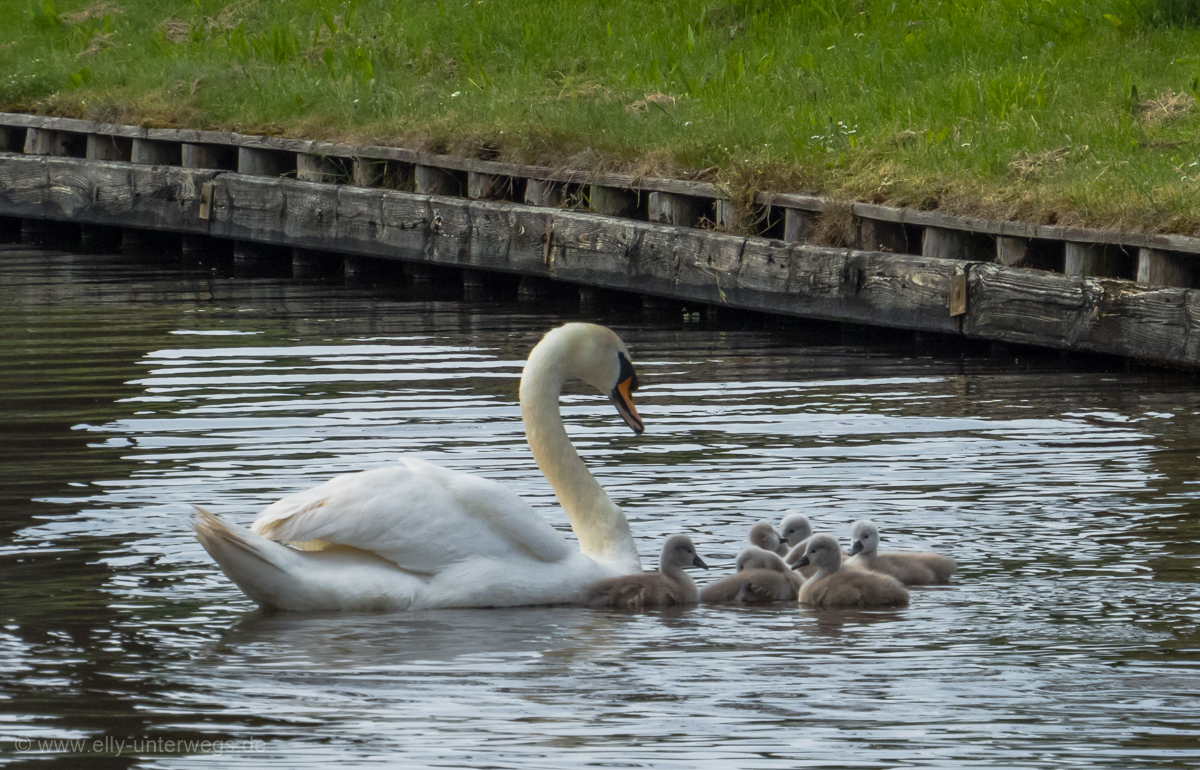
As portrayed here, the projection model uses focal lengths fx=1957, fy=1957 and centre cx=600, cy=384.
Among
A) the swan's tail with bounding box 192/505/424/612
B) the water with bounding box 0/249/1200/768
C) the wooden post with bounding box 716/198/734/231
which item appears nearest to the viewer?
the water with bounding box 0/249/1200/768

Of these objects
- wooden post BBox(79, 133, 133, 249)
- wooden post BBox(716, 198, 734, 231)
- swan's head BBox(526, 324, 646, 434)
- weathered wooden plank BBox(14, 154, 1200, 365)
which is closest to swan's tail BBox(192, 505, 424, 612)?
swan's head BBox(526, 324, 646, 434)

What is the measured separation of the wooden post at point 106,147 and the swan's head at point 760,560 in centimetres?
1453

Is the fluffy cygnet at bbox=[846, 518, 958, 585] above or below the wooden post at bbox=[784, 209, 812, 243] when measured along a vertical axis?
below

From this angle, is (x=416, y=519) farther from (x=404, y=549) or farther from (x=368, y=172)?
(x=368, y=172)

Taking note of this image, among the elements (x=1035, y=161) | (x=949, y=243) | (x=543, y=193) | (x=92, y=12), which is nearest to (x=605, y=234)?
(x=543, y=193)

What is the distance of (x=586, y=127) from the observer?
16156 mm

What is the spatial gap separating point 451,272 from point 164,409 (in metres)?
7.35

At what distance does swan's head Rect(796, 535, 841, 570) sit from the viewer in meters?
6.83

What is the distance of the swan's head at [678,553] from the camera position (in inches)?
269

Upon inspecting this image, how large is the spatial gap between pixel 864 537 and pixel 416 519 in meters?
1.65

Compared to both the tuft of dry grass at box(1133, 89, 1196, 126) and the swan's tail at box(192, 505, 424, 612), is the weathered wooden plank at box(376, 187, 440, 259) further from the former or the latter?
the swan's tail at box(192, 505, 424, 612)

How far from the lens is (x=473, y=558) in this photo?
21.8ft

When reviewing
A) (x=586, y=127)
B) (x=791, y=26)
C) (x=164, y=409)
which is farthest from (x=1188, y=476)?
(x=791, y=26)

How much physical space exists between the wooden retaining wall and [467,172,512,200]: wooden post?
19 mm
